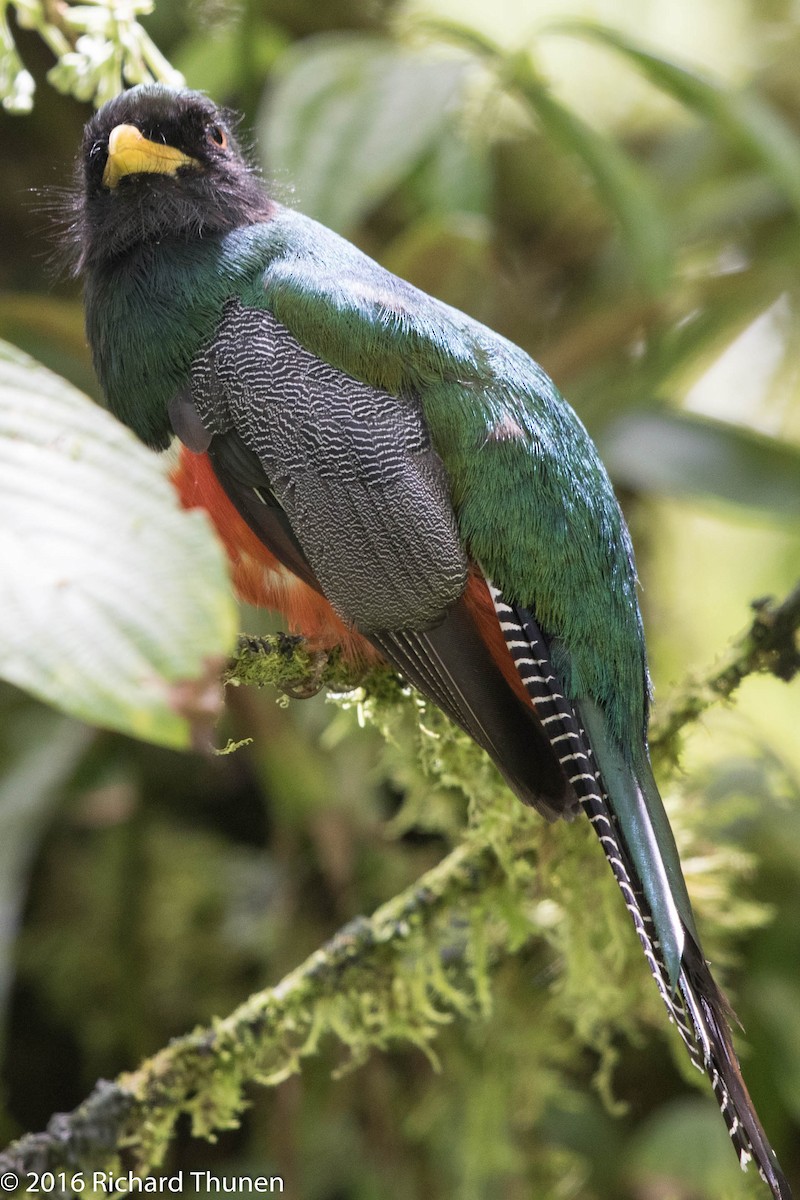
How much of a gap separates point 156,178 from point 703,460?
1595mm

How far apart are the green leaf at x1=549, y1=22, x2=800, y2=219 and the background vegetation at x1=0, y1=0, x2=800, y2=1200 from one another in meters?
0.01

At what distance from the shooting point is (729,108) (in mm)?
2873

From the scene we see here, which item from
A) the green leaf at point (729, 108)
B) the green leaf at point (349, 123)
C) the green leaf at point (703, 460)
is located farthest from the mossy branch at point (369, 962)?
the green leaf at point (729, 108)

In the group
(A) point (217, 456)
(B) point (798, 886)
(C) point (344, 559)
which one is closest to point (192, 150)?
(A) point (217, 456)

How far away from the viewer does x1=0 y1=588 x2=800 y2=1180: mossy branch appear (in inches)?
67.7

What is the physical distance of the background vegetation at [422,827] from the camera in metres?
2.71

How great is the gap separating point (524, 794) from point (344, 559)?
0.45 metres

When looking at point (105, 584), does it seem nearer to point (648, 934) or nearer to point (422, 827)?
point (648, 934)

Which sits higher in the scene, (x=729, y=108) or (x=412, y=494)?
(x=729, y=108)

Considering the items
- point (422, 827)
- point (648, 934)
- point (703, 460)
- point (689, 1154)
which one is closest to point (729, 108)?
point (703, 460)

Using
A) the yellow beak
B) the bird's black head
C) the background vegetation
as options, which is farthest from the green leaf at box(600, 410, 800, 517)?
the yellow beak

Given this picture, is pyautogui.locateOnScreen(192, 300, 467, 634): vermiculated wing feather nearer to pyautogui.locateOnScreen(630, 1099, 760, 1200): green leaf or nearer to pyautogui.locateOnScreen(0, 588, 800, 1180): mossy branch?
pyautogui.locateOnScreen(0, 588, 800, 1180): mossy branch

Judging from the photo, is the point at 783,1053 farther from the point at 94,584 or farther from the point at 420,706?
the point at 94,584

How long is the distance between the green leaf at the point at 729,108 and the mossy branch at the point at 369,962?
1444mm
